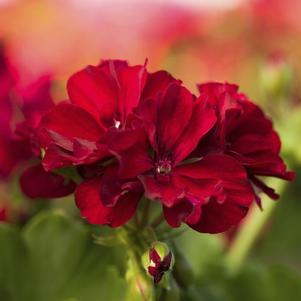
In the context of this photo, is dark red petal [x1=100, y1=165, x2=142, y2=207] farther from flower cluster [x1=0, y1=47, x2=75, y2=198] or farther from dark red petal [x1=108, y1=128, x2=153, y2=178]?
flower cluster [x1=0, y1=47, x2=75, y2=198]

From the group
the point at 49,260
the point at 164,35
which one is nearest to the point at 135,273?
the point at 49,260

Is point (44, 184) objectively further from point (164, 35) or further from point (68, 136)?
point (164, 35)

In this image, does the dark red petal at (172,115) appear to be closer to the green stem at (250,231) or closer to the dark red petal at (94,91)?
the dark red petal at (94,91)

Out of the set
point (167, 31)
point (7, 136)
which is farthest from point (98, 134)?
point (167, 31)

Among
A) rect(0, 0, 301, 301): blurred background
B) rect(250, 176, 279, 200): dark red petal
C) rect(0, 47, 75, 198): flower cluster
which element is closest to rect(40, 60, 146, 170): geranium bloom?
rect(250, 176, 279, 200): dark red petal

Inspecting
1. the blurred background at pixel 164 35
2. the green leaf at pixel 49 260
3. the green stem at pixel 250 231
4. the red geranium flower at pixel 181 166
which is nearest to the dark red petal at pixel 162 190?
the red geranium flower at pixel 181 166

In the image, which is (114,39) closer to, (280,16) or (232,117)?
Result: (280,16)
